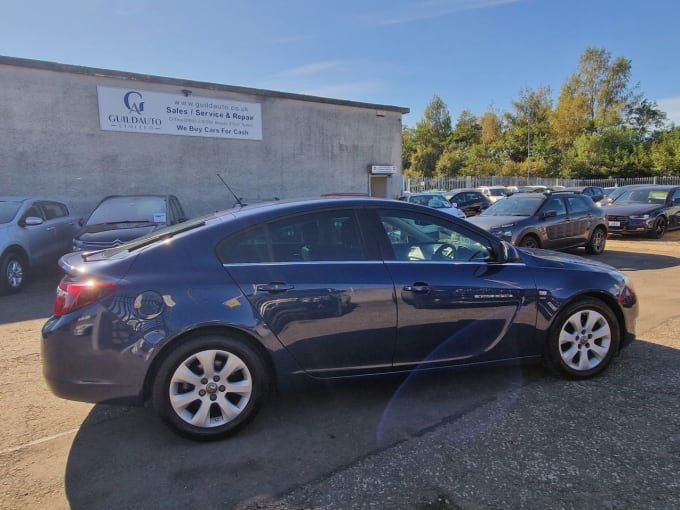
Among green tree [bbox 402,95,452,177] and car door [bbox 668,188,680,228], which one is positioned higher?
green tree [bbox 402,95,452,177]

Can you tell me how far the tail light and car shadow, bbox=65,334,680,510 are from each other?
0.94 meters

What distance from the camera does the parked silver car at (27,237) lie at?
745 centimetres

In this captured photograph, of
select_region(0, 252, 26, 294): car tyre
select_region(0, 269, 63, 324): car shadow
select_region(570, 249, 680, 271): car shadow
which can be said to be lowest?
select_region(0, 269, 63, 324): car shadow

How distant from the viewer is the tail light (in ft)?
9.30

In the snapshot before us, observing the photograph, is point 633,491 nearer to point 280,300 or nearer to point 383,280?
point 383,280

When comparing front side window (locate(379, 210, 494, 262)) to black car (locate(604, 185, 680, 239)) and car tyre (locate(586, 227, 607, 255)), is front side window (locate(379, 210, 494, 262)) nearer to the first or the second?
car tyre (locate(586, 227, 607, 255))

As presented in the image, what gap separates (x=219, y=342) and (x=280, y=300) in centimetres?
47

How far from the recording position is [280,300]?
3023 millimetres

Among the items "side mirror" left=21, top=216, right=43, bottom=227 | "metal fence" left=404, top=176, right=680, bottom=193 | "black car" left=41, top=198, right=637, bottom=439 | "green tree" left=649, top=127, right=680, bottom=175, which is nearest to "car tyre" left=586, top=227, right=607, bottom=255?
"black car" left=41, top=198, right=637, bottom=439

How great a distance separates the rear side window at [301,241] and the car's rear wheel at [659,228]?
540 inches

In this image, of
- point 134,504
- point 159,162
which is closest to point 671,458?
point 134,504

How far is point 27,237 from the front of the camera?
7.96 m

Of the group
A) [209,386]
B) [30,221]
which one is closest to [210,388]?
[209,386]

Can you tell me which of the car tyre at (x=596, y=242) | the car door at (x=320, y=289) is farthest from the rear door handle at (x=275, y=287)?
the car tyre at (x=596, y=242)
